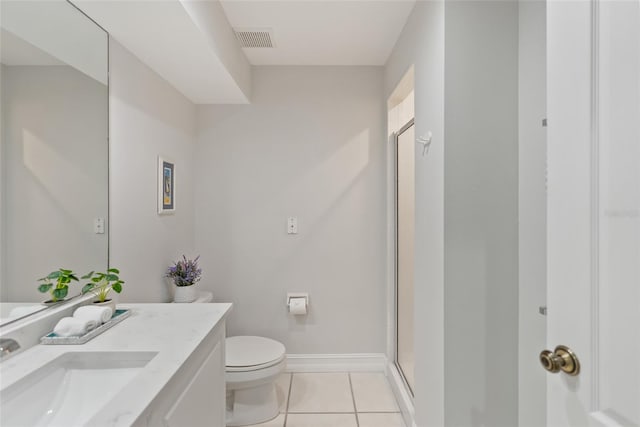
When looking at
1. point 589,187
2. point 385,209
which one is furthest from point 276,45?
point 589,187

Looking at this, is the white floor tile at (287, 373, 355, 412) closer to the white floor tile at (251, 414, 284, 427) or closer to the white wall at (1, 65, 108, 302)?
the white floor tile at (251, 414, 284, 427)

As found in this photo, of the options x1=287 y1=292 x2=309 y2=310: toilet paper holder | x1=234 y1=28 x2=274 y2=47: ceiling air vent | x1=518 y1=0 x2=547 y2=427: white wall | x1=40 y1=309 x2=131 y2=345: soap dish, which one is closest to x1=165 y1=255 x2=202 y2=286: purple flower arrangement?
x1=287 y1=292 x2=309 y2=310: toilet paper holder

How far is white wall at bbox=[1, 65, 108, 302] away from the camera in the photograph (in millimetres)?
1053

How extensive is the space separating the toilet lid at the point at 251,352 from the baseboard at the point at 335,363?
1.57ft

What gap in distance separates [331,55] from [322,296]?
1767 mm

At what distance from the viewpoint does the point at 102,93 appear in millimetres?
1536

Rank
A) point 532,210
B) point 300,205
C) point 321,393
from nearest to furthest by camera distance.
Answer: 1. point 532,210
2. point 321,393
3. point 300,205

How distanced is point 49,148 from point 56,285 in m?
0.48

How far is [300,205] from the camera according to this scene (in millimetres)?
2670

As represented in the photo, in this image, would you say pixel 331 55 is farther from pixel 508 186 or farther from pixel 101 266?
pixel 101 266

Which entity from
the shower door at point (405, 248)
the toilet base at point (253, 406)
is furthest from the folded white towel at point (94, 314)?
the shower door at point (405, 248)

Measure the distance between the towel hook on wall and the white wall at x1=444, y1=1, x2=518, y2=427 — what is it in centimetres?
16

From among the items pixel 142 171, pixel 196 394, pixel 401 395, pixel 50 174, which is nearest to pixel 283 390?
pixel 401 395

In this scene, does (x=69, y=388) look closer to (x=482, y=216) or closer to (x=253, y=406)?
(x=253, y=406)
